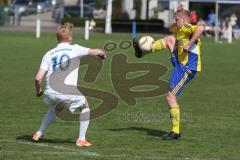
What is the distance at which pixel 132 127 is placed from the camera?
12.9 meters

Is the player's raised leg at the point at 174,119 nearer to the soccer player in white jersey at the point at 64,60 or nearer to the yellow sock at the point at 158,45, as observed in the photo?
the yellow sock at the point at 158,45

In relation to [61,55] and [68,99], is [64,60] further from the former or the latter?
[68,99]

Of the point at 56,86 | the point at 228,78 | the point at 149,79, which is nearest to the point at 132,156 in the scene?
the point at 56,86

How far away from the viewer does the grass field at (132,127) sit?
10312 millimetres

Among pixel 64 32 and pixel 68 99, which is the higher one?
pixel 64 32

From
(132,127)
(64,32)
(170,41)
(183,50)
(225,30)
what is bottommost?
(225,30)

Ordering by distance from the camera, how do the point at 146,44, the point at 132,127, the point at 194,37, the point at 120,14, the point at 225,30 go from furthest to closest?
the point at 120,14, the point at 225,30, the point at 132,127, the point at 146,44, the point at 194,37

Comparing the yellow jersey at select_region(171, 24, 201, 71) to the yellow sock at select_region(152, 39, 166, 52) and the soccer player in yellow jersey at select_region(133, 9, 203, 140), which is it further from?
the yellow sock at select_region(152, 39, 166, 52)

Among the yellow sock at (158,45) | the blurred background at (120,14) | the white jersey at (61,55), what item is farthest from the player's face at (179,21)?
the blurred background at (120,14)

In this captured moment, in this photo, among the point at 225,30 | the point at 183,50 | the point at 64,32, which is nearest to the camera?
the point at 64,32

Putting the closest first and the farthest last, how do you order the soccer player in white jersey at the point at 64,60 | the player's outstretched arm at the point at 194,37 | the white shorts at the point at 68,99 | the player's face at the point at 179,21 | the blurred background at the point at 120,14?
the soccer player in white jersey at the point at 64,60, the white shorts at the point at 68,99, the player's outstretched arm at the point at 194,37, the player's face at the point at 179,21, the blurred background at the point at 120,14

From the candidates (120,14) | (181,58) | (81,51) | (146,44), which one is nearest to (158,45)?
(146,44)

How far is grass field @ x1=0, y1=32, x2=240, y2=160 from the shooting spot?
10.3 m

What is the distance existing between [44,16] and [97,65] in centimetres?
4771
